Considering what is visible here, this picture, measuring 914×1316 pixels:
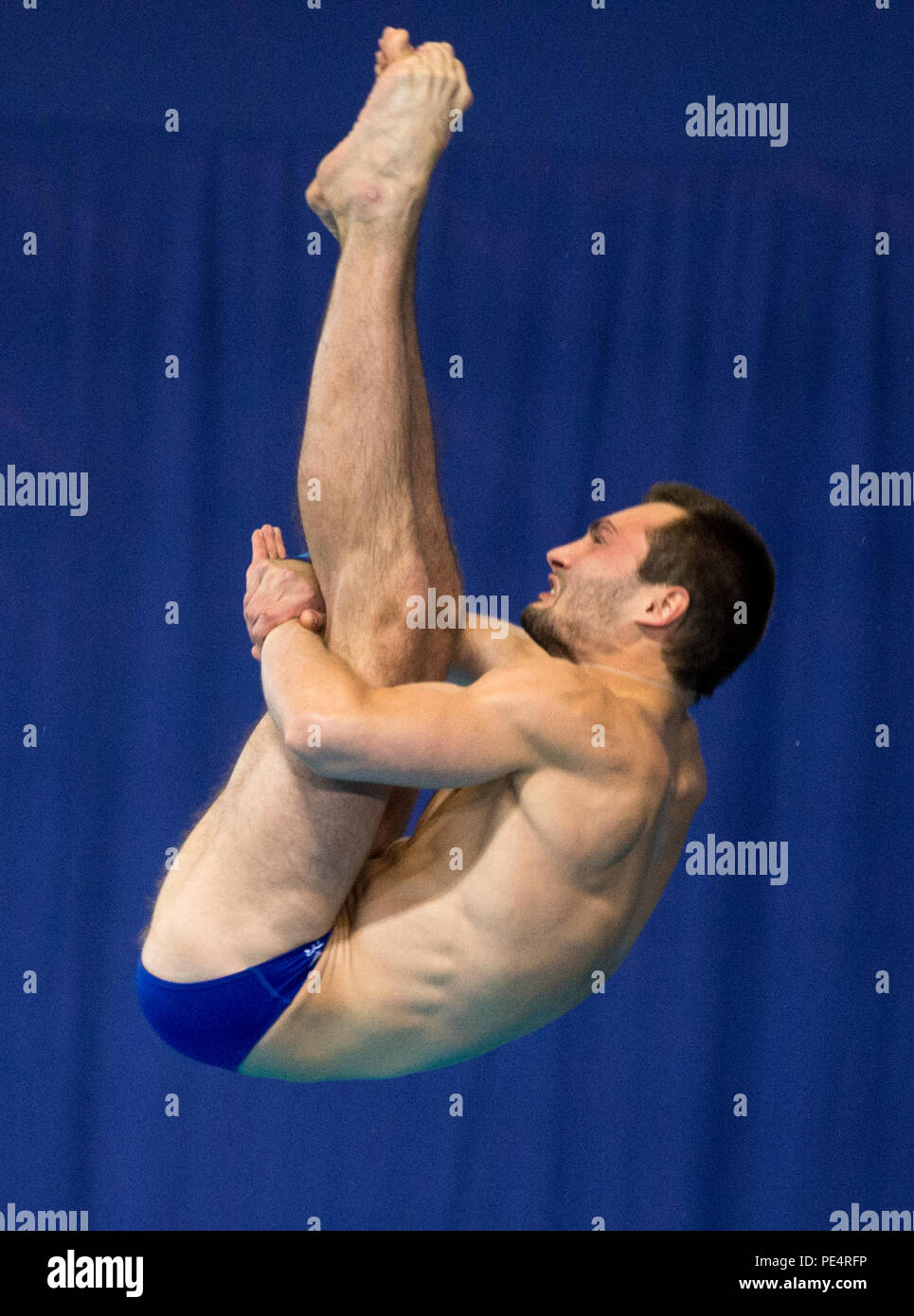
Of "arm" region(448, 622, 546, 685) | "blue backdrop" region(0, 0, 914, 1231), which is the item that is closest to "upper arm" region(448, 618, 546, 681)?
"arm" region(448, 622, 546, 685)

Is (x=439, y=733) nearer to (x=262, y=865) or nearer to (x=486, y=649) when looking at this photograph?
(x=262, y=865)

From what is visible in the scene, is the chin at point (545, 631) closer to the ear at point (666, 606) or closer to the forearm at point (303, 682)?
the ear at point (666, 606)

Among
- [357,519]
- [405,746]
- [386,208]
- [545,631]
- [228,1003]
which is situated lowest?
[228,1003]

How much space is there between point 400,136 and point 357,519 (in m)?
0.45

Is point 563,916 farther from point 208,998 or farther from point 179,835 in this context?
point 179,835

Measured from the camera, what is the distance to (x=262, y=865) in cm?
182

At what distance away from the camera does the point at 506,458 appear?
3330 millimetres

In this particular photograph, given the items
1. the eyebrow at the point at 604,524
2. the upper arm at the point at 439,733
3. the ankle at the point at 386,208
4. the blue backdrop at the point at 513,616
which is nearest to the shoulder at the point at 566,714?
the upper arm at the point at 439,733

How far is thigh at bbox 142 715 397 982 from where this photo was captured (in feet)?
5.86

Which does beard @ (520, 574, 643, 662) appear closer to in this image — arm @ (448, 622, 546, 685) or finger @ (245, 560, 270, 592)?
arm @ (448, 622, 546, 685)

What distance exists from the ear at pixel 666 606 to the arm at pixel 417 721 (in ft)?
0.65

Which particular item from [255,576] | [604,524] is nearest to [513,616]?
[604,524]

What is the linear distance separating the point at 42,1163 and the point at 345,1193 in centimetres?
68

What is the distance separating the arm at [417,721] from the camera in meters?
1.65
